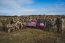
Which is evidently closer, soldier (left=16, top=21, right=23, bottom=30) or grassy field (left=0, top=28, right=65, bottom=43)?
grassy field (left=0, top=28, right=65, bottom=43)

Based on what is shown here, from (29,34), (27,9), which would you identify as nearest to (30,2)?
(27,9)

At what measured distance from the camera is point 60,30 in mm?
2861

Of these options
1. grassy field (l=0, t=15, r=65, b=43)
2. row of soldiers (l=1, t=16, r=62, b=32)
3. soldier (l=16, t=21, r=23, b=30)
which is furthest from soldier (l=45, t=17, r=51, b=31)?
soldier (l=16, t=21, r=23, b=30)

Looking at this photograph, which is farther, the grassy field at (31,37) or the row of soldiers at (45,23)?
the row of soldiers at (45,23)

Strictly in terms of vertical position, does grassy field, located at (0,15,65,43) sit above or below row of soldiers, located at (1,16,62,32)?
below

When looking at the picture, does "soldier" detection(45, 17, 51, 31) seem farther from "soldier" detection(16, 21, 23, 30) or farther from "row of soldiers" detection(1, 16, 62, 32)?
"soldier" detection(16, 21, 23, 30)

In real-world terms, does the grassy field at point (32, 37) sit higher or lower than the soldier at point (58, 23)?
lower

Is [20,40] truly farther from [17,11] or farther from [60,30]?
[60,30]

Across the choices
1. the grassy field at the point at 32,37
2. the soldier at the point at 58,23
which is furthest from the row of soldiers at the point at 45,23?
the grassy field at the point at 32,37

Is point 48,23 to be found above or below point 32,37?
above

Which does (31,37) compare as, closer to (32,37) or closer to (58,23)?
(32,37)

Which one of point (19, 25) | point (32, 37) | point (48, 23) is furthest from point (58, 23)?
point (19, 25)

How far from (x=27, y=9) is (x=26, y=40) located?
76cm

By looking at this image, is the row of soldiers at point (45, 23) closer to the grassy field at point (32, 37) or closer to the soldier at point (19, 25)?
the soldier at point (19, 25)
